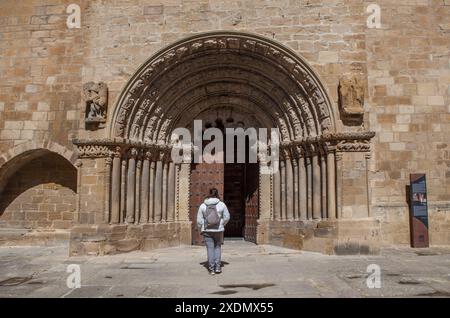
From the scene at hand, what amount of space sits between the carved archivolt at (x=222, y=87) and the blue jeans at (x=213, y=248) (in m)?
3.65

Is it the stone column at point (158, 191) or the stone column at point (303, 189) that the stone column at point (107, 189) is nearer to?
the stone column at point (158, 191)

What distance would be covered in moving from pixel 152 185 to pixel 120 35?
11.5ft

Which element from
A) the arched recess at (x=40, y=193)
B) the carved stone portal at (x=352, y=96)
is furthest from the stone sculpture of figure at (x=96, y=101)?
the carved stone portal at (x=352, y=96)

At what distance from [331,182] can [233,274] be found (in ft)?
10.9

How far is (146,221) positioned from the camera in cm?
978

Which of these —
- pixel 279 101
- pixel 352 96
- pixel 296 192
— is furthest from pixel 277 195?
pixel 352 96

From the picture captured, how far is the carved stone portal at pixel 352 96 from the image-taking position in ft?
28.9

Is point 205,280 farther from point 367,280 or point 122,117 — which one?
point 122,117

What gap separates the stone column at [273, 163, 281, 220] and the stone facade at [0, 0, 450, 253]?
113mm

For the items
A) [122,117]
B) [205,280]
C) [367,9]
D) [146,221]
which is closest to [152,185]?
[146,221]

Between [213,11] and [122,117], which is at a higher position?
[213,11]

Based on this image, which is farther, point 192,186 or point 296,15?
point 192,186
